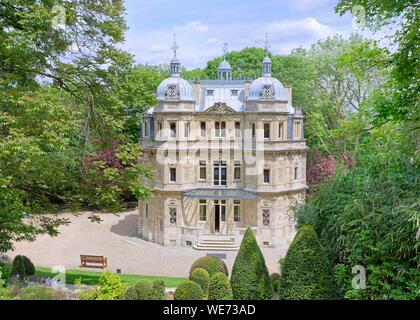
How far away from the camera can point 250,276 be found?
44.2 ft

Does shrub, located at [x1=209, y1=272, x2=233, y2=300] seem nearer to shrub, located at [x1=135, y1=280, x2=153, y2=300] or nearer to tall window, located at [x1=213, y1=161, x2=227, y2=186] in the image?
shrub, located at [x1=135, y1=280, x2=153, y2=300]

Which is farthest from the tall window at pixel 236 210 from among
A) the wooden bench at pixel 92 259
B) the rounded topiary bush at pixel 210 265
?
the rounded topiary bush at pixel 210 265

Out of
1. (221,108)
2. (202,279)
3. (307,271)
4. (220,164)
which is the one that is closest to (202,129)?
(221,108)

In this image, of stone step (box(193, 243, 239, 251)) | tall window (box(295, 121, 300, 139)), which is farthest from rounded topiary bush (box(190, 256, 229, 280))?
tall window (box(295, 121, 300, 139))

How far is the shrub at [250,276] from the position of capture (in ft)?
43.7

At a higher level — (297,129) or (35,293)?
(297,129)

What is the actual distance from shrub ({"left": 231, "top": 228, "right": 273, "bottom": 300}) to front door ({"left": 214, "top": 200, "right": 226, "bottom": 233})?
14.3 m

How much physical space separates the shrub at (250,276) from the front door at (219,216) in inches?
562

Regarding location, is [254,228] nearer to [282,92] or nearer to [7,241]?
[282,92]

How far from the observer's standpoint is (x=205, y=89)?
99.5 ft

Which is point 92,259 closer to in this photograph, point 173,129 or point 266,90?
point 173,129

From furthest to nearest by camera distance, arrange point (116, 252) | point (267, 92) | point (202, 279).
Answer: point (267, 92), point (116, 252), point (202, 279)

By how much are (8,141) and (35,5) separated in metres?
3.74

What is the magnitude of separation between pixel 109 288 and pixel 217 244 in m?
15.8
